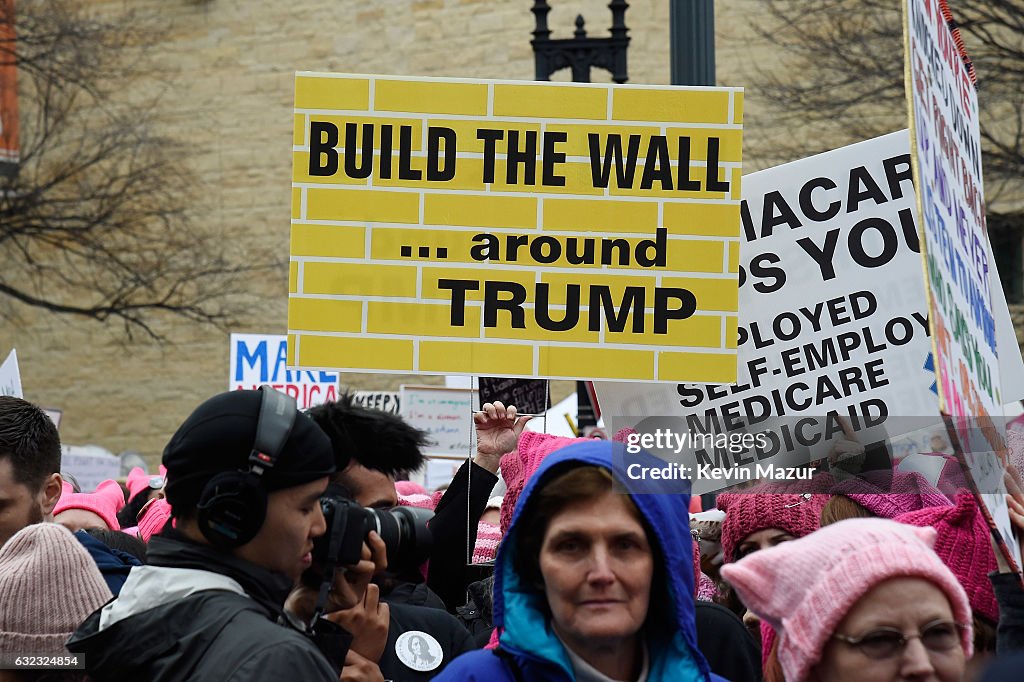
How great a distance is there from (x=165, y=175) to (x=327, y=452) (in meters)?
22.6

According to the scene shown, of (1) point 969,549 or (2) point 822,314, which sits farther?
(2) point 822,314

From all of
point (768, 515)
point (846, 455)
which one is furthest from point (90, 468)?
point (768, 515)

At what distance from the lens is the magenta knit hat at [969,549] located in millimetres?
3975

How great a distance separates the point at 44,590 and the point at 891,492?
252 centimetres

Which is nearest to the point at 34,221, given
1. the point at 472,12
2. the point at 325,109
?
the point at 472,12

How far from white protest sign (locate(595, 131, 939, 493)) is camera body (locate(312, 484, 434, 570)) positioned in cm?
174

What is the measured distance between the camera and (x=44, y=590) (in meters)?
3.93

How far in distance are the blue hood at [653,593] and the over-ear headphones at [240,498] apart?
561 mm

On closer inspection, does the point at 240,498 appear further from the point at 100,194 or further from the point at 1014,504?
the point at 100,194

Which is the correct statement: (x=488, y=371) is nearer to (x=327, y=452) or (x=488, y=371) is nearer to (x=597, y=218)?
(x=597, y=218)

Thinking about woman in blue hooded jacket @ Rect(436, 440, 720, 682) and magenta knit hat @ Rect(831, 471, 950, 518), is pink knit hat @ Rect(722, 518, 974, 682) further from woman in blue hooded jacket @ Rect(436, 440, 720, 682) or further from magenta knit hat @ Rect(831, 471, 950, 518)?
magenta knit hat @ Rect(831, 471, 950, 518)

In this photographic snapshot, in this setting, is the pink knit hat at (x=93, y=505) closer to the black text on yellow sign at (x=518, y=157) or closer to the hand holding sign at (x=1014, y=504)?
the black text on yellow sign at (x=518, y=157)

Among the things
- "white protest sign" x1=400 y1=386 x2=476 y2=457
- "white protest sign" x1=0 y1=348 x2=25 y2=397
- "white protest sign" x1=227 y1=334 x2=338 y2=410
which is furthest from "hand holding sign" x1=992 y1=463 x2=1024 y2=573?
"white protest sign" x1=400 y1=386 x2=476 y2=457

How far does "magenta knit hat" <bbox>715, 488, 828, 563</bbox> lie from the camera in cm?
497
